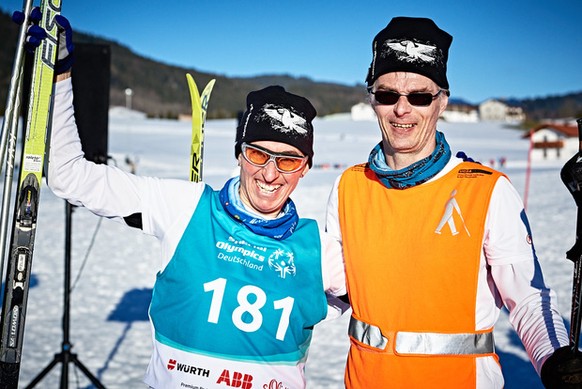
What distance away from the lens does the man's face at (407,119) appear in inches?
74.1

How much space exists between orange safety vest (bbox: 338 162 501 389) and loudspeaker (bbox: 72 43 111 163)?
2.43 metres

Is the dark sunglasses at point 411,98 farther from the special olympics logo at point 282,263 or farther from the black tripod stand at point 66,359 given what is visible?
the black tripod stand at point 66,359

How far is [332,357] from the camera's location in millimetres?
4387

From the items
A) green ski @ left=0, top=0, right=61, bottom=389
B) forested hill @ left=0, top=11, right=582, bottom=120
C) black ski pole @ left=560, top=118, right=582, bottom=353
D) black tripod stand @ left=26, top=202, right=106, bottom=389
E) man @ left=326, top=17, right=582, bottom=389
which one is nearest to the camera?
black ski pole @ left=560, top=118, right=582, bottom=353

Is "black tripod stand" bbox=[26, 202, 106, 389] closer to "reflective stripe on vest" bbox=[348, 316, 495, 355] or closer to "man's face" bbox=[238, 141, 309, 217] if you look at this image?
"man's face" bbox=[238, 141, 309, 217]

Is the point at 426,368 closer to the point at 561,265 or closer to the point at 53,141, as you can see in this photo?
the point at 53,141

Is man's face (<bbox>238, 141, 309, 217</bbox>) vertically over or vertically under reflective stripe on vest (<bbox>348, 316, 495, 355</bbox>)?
over

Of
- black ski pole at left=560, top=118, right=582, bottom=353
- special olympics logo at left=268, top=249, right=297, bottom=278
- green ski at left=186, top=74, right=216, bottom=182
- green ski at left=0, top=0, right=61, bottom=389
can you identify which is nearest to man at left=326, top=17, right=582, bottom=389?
black ski pole at left=560, top=118, right=582, bottom=353

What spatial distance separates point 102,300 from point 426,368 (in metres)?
4.75

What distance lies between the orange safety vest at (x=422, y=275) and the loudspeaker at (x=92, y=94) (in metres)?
2.43

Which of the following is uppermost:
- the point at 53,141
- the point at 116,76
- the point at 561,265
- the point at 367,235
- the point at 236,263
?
the point at 116,76

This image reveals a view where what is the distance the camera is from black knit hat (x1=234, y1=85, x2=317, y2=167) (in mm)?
1988

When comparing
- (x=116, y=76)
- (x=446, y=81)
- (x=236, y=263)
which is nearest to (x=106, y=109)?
(x=236, y=263)

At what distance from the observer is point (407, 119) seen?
1881 millimetres
